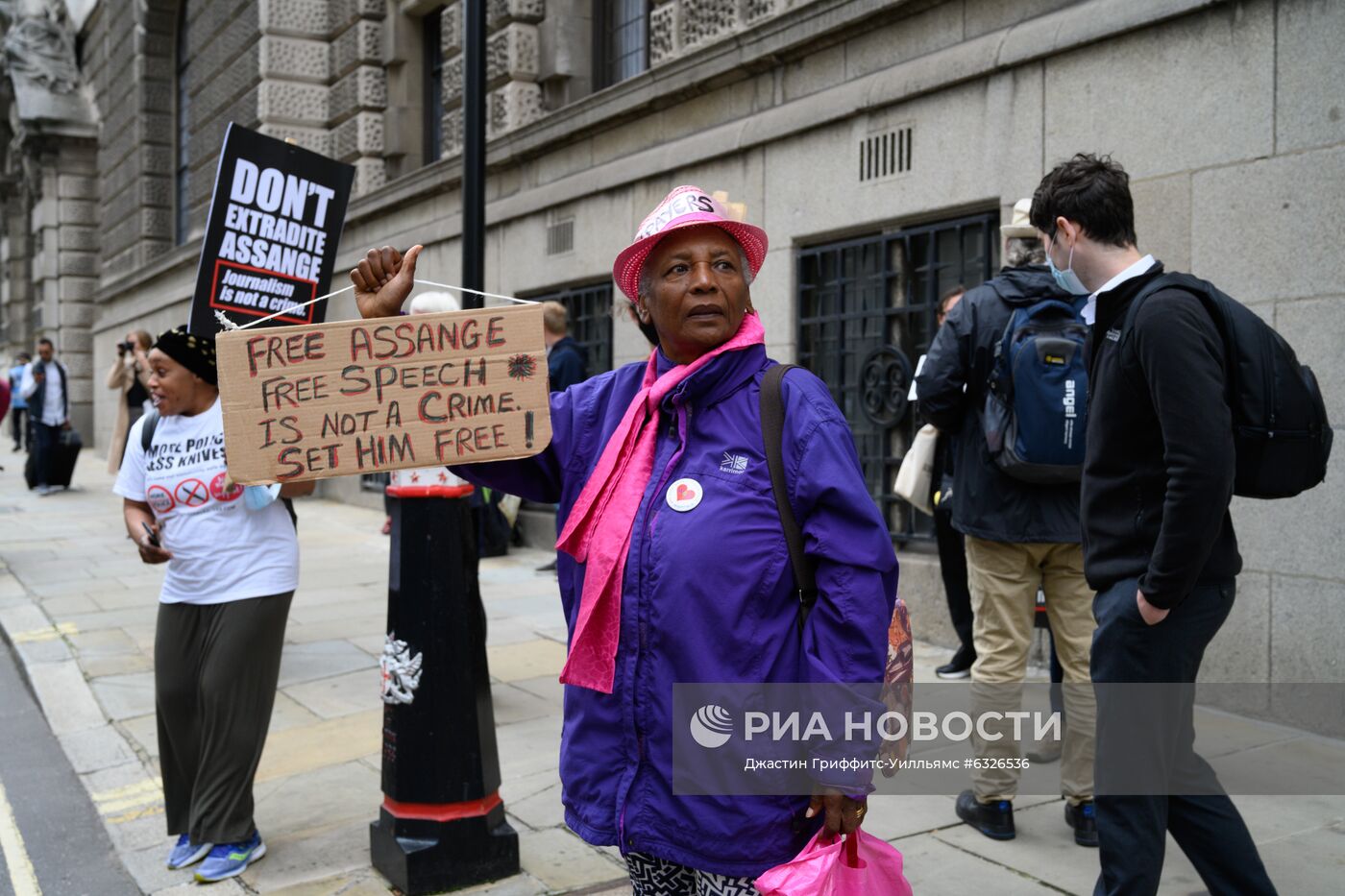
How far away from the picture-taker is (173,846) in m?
4.31

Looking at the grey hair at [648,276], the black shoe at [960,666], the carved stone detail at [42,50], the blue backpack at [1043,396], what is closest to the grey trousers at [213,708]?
the grey hair at [648,276]

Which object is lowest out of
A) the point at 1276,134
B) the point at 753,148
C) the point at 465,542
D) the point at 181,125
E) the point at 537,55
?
the point at 465,542

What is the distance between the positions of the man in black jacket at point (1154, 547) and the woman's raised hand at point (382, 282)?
171cm

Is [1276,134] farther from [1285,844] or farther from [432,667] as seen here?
[432,667]

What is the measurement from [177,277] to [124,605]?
49.5 ft

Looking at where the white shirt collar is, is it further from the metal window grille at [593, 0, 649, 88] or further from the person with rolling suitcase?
the person with rolling suitcase

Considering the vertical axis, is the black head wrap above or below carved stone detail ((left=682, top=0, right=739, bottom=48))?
below

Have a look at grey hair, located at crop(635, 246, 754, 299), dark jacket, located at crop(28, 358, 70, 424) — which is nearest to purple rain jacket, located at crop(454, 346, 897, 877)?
grey hair, located at crop(635, 246, 754, 299)

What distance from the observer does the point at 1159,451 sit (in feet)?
9.29

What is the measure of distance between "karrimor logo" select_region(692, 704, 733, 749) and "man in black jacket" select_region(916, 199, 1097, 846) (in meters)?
2.13

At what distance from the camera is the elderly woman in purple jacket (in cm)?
218

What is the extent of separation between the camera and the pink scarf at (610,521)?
227 centimetres

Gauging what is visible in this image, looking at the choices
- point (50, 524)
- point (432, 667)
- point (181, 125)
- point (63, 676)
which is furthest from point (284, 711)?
point (181, 125)

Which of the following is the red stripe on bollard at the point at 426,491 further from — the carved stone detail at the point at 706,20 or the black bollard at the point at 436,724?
the carved stone detail at the point at 706,20
